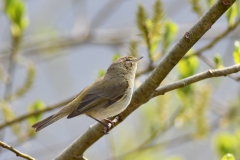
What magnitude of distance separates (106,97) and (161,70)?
5.03 feet

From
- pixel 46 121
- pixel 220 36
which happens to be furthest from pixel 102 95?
pixel 220 36

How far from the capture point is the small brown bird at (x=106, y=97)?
379 centimetres

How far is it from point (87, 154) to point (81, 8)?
2167 mm

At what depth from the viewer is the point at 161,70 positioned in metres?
2.69

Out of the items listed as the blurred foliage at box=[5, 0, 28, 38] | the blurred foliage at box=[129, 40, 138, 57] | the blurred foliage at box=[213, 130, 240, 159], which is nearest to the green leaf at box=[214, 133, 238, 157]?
the blurred foliage at box=[213, 130, 240, 159]

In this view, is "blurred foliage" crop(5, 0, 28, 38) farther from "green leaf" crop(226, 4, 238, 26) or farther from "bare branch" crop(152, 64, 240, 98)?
"green leaf" crop(226, 4, 238, 26)

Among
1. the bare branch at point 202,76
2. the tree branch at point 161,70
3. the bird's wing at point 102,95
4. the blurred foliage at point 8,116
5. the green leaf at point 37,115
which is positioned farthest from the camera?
the bird's wing at point 102,95

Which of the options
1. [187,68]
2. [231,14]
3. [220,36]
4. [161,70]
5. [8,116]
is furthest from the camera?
[187,68]

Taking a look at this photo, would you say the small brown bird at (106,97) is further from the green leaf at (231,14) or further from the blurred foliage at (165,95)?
the green leaf at (231,14)

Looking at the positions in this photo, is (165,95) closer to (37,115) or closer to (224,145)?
(224,145)

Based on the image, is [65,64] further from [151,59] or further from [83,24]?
[151,59]

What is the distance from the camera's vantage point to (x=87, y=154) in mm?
6238

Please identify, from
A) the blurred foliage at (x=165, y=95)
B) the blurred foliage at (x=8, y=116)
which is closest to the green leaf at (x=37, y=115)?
the blurred foliage at (x=165, y=95)

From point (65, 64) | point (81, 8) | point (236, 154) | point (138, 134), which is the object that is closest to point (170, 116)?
point (236, 154)
